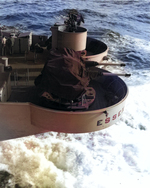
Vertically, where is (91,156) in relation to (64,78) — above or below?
below

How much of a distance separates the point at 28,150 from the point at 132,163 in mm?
9184

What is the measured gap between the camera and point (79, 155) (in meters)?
20.7

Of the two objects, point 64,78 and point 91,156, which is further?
point 91,156

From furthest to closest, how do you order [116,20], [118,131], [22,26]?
[116,20]
[22,26]
[118,131]

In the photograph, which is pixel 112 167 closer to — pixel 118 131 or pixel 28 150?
pixel 118 131

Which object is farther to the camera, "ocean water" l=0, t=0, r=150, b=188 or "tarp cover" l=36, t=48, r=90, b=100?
"ocean water" l=0, t=0, r=150, b=188

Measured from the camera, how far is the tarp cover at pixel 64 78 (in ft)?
44.1

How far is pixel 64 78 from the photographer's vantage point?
13.5m

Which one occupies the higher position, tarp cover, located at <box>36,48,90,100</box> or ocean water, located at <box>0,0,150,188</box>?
tarp cover, located at <box>36,48,90,100</box>

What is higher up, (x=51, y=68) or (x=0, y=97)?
(x=51, y=68)

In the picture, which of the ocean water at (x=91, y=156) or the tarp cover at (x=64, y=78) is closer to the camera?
the tarp cover at (x=64, y=78)

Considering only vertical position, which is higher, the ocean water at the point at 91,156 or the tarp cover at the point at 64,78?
the tarp cover at the point at 64,78

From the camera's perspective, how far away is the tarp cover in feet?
44.1

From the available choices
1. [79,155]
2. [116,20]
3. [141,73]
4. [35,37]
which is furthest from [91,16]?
[79,155]
